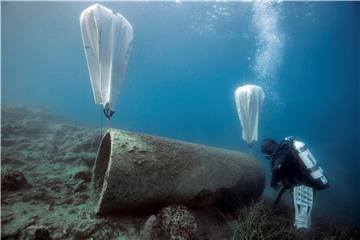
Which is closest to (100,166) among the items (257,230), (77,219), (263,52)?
(77,219)

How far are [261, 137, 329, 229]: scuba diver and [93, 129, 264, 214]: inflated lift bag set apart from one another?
0.94 metres

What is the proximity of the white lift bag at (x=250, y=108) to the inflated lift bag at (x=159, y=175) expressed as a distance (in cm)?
304

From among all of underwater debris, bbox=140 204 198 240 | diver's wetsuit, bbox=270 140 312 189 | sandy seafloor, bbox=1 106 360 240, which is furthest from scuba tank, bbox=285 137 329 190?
underwater debris, bbox=140 204 198 240

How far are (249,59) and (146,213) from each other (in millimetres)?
34620

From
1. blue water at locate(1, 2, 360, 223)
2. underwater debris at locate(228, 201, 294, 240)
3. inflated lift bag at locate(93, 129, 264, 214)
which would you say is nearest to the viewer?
inflated lift bag at locate(93, 129, 264, 214)

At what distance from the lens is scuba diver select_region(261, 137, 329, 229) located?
5.32 metres

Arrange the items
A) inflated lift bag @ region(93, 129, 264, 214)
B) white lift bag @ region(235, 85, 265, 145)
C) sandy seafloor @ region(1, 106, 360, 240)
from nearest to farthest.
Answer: sandy seafloor @ region(1, 106, 360, 240), inflated lift bag @ region(93, 129, 264, 214), white lift bag @ region(235, 85, 265, 145)

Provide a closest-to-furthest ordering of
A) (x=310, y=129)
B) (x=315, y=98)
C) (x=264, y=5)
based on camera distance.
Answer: (x=264, y=5) → (x=315, y=98) → (x=310, y=129)

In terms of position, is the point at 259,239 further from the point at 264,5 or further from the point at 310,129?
the point at 310,129

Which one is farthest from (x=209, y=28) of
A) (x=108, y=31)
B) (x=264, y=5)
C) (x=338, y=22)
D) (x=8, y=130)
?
(x=108, y=31)

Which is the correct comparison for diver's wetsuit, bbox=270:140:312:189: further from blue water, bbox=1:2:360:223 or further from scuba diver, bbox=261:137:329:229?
blue water, bbox=1:2:360:223

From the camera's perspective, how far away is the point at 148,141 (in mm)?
4191

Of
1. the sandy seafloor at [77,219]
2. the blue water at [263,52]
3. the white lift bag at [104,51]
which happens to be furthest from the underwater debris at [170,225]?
the blue water at [263,52]

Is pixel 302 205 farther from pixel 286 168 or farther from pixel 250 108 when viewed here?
pixel 250 108
